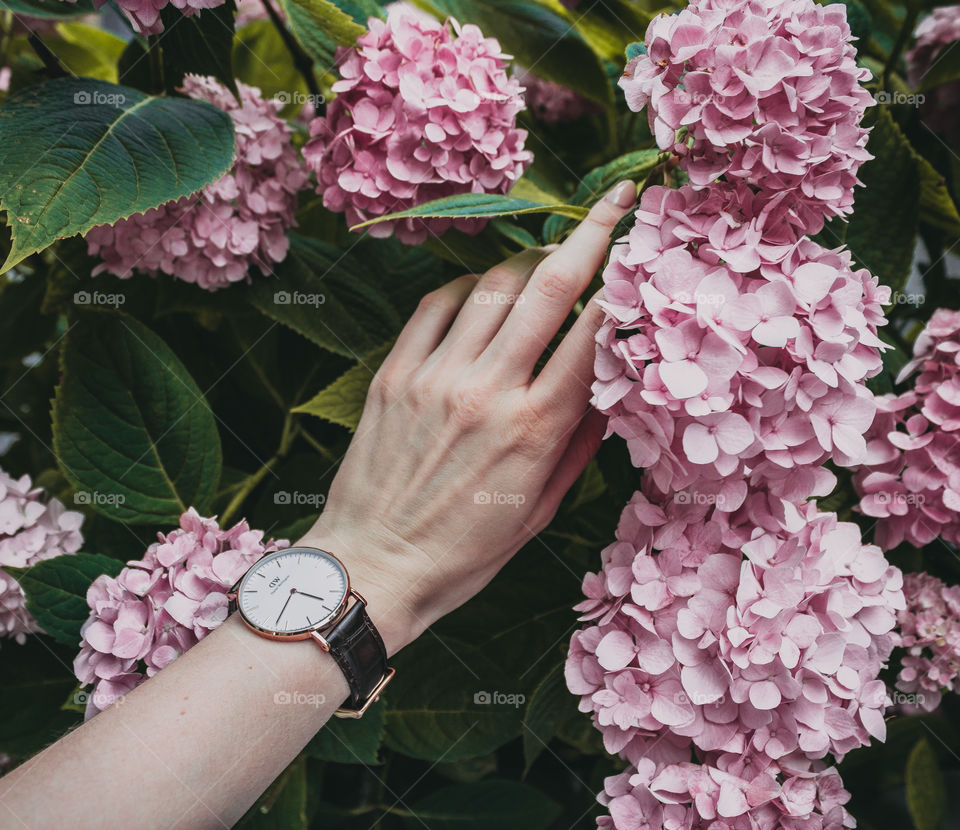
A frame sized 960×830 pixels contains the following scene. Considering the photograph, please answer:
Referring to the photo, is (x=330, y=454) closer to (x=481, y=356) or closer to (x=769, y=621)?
(x=481, y=356)

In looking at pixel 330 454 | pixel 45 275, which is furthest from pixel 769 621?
pixel 45 275

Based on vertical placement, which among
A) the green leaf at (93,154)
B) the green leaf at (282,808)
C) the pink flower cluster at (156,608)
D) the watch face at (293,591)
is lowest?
the green leaf at (282,808)

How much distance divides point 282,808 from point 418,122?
558mm

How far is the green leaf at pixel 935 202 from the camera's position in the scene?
0.66 metres

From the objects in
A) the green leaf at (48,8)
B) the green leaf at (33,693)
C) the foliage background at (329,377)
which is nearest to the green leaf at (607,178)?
the foliage background at (329,377)

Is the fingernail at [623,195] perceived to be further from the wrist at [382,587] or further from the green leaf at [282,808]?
the green leaf at [282,808]

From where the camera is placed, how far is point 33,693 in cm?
66

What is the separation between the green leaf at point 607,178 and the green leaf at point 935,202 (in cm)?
25

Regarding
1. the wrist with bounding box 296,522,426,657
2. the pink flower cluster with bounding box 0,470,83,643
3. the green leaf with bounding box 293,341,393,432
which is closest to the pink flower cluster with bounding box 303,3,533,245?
the green leaf with bounding box 293,341,393,432

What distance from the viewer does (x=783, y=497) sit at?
0.49m

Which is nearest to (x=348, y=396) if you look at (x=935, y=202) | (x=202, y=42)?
(x=202, y=42)

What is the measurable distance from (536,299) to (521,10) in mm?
403

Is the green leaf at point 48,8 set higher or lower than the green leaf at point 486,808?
higher

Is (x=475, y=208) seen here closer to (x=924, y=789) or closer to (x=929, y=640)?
(x=929, y=640)
